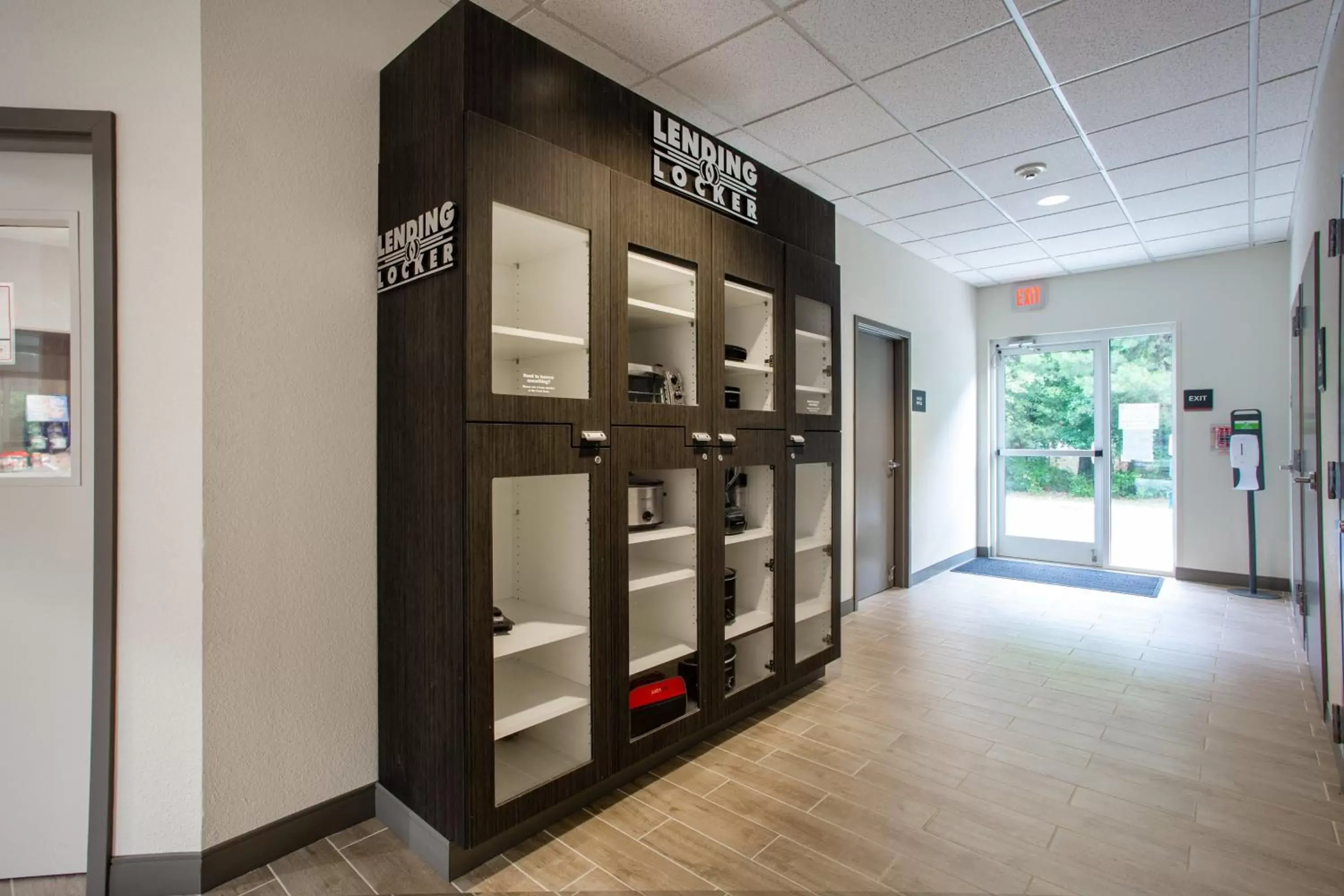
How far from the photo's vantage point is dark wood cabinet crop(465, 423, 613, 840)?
1991mm

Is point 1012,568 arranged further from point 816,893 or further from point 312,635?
point 312,635

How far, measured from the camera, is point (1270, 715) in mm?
3168

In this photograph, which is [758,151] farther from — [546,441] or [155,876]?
[155,876]

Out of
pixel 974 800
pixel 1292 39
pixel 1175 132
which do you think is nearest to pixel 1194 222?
pixel 1175 132

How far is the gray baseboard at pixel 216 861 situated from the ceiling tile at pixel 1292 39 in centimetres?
452

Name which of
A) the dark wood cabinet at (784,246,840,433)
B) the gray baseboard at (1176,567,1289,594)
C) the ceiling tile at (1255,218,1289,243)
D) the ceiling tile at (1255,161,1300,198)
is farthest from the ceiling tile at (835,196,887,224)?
the gray baseboard at (1176,567,1289,594)

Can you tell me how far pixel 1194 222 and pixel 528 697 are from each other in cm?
577

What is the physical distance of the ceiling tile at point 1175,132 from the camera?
10.8ft

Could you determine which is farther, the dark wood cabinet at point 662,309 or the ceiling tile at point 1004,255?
the ceiling tile at point 1004,255

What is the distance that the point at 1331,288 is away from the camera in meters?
2.67

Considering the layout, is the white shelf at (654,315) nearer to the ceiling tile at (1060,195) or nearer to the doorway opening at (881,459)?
the doorway opening at (881,459)

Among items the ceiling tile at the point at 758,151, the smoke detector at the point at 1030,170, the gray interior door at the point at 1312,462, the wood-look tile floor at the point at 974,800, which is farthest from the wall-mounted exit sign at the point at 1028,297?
the ceiling tile at the point at 758,151

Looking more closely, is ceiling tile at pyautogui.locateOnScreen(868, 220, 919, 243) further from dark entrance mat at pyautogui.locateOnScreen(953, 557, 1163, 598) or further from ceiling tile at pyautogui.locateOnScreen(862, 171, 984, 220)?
dark entrance mat at pyautogui.locateOnScreen(953, 557, 1163, 598)

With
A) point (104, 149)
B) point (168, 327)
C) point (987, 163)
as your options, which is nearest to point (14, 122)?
point (104, 149)
